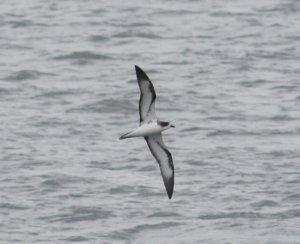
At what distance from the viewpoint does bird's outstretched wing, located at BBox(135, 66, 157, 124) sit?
2911 centimetres

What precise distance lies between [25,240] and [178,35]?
2106cm

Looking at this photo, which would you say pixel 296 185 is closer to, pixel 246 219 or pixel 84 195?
pixel 246 219

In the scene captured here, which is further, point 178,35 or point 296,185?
point 178,35

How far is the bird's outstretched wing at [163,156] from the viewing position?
30.6 m

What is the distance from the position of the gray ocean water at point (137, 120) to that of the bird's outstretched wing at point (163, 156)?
16.3ft

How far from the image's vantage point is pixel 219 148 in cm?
4322

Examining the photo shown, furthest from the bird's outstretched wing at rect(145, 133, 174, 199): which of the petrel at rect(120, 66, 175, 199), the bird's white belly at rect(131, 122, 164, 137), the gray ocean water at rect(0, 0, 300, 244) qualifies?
the gray ocean water at rect(0, 0, 300, 244)

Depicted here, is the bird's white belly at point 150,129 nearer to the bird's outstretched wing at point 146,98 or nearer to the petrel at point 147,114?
the petrel at point 147,114

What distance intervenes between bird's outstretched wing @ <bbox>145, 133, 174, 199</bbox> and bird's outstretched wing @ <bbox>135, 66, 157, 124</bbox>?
935 millimetres

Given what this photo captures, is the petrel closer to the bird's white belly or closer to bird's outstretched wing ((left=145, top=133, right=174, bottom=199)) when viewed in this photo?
the bird's white belly

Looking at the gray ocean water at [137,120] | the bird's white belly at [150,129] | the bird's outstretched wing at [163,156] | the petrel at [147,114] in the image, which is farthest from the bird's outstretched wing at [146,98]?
the gray ocean water at [137,120]

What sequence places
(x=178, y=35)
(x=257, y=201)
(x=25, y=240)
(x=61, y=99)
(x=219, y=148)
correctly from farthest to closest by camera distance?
1. (x=178, y=35)
2. (x=61, y=99)
3. (x=219, y=148)
4. (x=257, y=201)
5. (x=25, y=240)

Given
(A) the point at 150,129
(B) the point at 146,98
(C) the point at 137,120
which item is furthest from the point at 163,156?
(C) the point at 137,120

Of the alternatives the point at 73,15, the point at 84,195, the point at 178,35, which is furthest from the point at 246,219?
the point at 73,15
